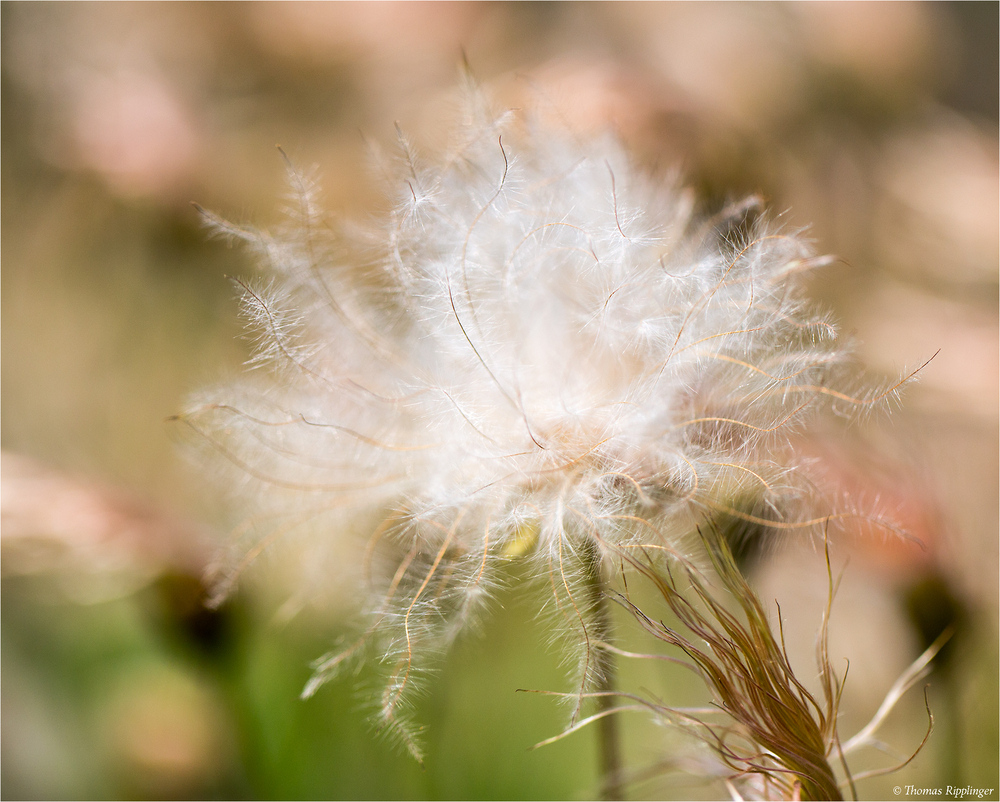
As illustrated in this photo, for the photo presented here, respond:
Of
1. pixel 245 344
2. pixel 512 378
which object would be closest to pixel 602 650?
pixel 512 378

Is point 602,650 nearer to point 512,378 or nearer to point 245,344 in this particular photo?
point 512,378

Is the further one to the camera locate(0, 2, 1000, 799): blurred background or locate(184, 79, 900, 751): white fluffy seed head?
locate(0, 2, 1000, 799): blurred background

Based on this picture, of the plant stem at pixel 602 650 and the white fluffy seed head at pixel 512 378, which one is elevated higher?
the white fluffy seed head at pixel 512 378

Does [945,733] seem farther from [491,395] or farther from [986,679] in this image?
[491,395]

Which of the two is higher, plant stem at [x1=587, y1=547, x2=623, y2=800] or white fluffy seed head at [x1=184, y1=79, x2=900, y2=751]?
white fluffy seed head at [x1=184, y1=79, x2=900, y2=751]

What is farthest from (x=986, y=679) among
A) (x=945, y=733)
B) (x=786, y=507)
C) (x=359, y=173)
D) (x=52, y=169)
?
(x=52, y=169)
